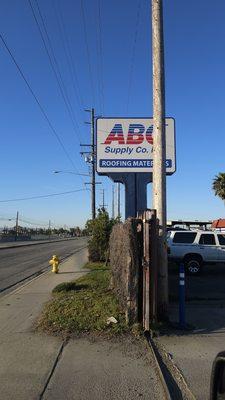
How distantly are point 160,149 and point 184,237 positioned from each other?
12.7 m

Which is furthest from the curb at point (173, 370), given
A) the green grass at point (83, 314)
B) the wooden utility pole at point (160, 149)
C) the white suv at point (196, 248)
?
the white suv at point (196, 248)

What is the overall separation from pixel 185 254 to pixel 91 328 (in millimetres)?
13548

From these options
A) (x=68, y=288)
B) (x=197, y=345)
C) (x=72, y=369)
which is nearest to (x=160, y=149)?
(x=197, y=345)

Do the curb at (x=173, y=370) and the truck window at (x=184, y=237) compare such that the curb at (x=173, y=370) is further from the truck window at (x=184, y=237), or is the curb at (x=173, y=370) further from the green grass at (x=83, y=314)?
the truck window at (x=184, y=237)

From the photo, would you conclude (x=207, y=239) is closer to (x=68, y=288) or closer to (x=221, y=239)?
(x=221, y=239)

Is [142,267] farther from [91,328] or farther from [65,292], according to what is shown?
[65,292]

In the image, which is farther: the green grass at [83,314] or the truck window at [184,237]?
the truck window at [184,237]

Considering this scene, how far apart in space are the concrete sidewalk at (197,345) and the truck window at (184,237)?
11075 millimetres

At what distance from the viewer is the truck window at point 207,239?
22922 millimetres

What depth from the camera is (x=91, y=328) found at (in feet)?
31.3

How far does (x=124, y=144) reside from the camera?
24.8m

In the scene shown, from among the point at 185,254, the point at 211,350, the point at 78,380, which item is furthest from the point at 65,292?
the point at 185,254

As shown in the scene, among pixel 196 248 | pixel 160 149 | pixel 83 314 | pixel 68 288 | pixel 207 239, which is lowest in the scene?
pixel 83 314

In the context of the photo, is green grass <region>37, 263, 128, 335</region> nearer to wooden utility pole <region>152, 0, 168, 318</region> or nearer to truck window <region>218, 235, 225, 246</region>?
wooden utility pole <region>152, 0, 168, 318</region>
